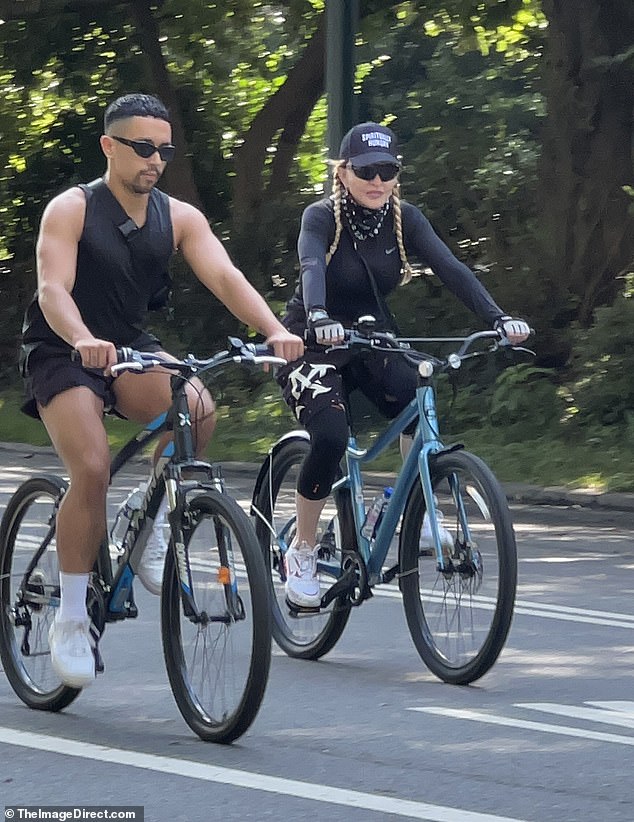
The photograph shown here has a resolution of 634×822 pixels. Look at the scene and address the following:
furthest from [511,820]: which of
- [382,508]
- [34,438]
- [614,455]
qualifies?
[34,438]

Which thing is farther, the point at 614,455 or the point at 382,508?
the point at 614,455

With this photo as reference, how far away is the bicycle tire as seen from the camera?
23.6 ft

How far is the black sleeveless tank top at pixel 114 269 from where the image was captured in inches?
235

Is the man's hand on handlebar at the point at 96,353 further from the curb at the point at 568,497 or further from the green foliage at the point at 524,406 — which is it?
the green foliage at the point at 524,406

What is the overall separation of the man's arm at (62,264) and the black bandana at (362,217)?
4.36 feet

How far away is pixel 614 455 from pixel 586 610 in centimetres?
586

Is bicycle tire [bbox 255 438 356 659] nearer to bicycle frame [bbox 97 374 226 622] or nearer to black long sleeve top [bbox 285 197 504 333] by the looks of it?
black long sleeve top [bbox 285 197 504 333]

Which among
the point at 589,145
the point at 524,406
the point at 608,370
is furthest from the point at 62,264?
the point at 589,145

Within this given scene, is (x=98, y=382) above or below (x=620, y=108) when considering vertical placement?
above

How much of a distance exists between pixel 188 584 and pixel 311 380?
1.42 meters

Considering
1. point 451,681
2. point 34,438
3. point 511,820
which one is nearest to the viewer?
point 511,820

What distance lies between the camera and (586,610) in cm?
841

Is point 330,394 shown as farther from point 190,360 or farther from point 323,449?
point 190,360

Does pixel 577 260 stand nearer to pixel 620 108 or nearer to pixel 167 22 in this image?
pixel 620 108
